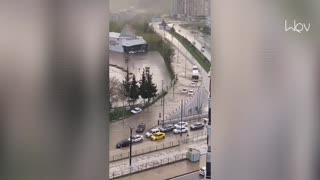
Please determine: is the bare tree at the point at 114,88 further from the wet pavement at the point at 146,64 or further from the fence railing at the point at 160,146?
the fence railing at the point at 160,146

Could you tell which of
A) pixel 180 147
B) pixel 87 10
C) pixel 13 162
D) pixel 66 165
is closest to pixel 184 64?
pixel 180 147

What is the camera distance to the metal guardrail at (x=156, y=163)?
50.3 inches

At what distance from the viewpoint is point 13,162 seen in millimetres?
1086

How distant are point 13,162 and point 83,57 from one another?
1.19ft

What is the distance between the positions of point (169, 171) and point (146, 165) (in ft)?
0.30

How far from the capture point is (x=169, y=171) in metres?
1.36

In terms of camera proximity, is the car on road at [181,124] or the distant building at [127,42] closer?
the distant building at [127,42]

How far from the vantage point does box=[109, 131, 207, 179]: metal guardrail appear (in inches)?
50.3

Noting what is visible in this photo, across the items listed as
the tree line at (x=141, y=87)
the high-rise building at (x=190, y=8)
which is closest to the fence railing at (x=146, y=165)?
the tree line at (x=141, y=87)

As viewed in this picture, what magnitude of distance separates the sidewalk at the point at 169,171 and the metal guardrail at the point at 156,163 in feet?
0.04

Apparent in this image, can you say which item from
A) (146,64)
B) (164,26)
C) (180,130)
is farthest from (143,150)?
(164,26)

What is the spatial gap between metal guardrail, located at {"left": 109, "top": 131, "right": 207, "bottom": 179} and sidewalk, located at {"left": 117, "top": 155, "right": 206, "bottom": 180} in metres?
0.01

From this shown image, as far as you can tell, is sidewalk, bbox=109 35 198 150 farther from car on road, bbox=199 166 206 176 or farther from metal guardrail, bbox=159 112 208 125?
car on road, bbox=199 166 206 176

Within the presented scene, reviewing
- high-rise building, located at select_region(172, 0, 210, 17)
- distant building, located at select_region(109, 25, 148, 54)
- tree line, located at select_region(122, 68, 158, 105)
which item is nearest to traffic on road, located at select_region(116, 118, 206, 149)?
tree line, located at select_region(122, 68, 158, 105)
